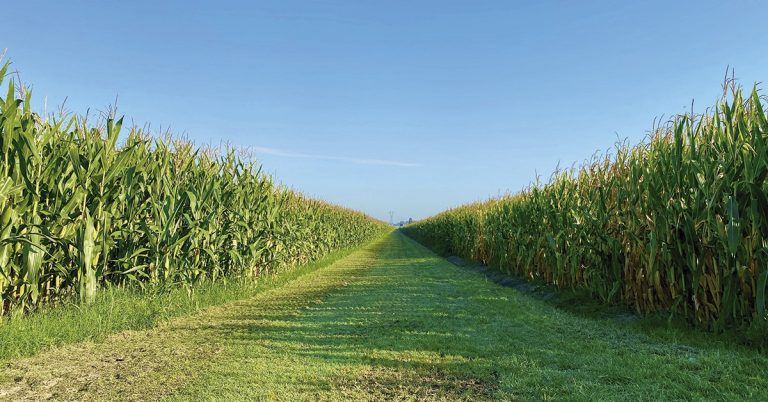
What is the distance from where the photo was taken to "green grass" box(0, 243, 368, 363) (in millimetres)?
4336

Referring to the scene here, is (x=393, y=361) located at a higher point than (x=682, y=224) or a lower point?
lower

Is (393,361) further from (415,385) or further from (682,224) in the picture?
(682,224)

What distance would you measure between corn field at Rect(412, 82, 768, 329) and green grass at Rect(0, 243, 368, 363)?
709cm

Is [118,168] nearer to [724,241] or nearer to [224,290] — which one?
[224,290]

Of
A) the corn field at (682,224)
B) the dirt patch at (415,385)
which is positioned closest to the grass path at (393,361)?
the dirt patch at (415,385)

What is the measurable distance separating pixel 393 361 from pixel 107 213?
4.47 metres

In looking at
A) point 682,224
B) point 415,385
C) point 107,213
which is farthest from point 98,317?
point 682,224

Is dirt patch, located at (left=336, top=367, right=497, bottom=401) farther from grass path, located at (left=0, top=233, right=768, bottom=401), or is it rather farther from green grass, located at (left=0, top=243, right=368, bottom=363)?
green grass, located at (left=0, top=243, right=368, bottom=363)

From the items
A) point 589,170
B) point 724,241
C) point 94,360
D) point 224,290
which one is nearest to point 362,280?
point 224,290

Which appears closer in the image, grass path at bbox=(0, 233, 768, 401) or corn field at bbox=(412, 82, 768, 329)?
grass path at bbox=(0, 233, 768, 401)

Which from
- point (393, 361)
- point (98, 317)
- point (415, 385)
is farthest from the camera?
point (98, 317)

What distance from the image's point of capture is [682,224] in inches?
213

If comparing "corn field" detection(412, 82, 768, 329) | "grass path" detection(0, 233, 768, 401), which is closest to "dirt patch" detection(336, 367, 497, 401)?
"grass path" detection(0, 233, 768, 401)

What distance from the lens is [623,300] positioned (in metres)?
6.78
